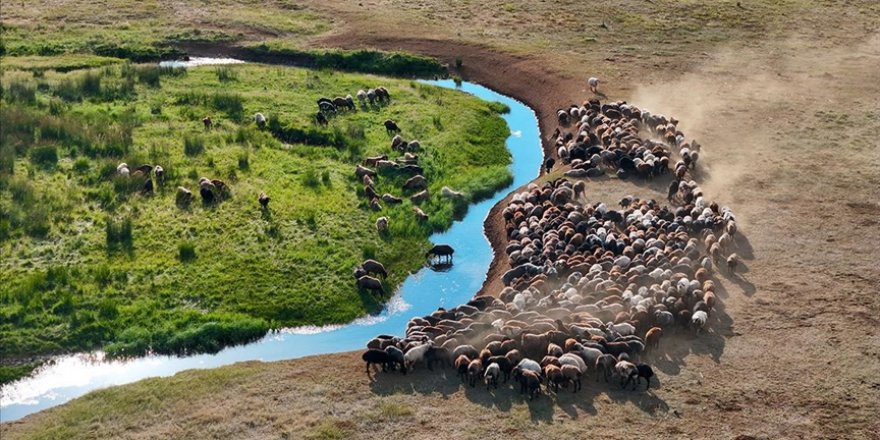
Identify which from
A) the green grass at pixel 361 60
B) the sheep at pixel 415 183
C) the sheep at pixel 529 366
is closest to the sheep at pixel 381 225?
the sheep at pixel 415 183

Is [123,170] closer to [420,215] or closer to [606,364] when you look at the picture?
[420,215]

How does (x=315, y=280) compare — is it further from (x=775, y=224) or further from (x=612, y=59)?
(x=612, y=59)

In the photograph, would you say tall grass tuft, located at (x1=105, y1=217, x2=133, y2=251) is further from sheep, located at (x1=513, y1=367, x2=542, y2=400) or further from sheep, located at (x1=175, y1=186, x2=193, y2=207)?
sheep, located at (x1=513, y1=367, x2=542, y2=400)

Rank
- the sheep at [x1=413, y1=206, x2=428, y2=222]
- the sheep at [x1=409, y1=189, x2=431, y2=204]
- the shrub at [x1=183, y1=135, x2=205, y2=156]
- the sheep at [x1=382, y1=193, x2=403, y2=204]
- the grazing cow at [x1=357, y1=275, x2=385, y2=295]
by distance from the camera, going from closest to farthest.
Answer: the grazing cow at [x1=357, y1=275, x2=385, y2=295] → the sheep at [x1=413, y1=206, x2=428, y2=222] → the sheep at [x1=382, y1=193, x2=403, y2=204] → the sheep at [x1=409, y1=189, x2=431, y2=204] → the shrub at [x1=183, y1=135, x2=205, y2=156]

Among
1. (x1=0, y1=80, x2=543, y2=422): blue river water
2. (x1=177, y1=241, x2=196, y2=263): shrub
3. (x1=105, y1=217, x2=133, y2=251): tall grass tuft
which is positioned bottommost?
(x1=0, y1=80, x2=543, y2=422): blue river water

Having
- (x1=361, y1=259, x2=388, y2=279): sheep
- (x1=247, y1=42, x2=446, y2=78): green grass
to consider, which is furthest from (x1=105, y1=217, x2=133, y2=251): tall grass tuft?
(x1=247, y1=42, x2=446, y2=78): green grass

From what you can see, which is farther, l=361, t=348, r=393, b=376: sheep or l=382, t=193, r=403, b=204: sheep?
l=382, t=193, r=403, b=204: sheep
